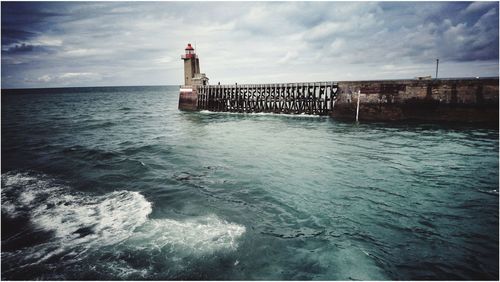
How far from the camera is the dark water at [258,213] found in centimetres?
466

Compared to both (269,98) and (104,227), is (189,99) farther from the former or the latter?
(104,227)

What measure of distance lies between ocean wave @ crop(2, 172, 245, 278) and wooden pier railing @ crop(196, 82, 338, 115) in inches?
770

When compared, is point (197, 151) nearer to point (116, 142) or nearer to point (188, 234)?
point (116, 142)

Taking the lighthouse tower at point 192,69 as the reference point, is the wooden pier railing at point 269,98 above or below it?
below

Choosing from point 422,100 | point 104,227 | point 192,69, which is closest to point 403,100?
point 422,100

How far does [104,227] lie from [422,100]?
20835 millimetres

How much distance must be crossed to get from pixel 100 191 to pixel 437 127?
18680 millimetres

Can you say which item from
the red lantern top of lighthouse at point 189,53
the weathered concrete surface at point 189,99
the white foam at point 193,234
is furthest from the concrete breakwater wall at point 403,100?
the white foam at point 193,234

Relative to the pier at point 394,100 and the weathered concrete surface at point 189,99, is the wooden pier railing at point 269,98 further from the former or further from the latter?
the weathered concrete surface at point 189,99

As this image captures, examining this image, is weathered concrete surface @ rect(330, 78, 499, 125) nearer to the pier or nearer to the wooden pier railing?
the pier

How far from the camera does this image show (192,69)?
33.1 metres

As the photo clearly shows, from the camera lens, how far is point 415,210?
636 centimetres

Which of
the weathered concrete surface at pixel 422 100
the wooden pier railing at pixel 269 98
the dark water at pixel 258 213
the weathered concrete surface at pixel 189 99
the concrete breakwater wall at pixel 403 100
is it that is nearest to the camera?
the dark water at pixel 258 213

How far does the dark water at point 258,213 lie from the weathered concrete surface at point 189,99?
21861 millimetres
